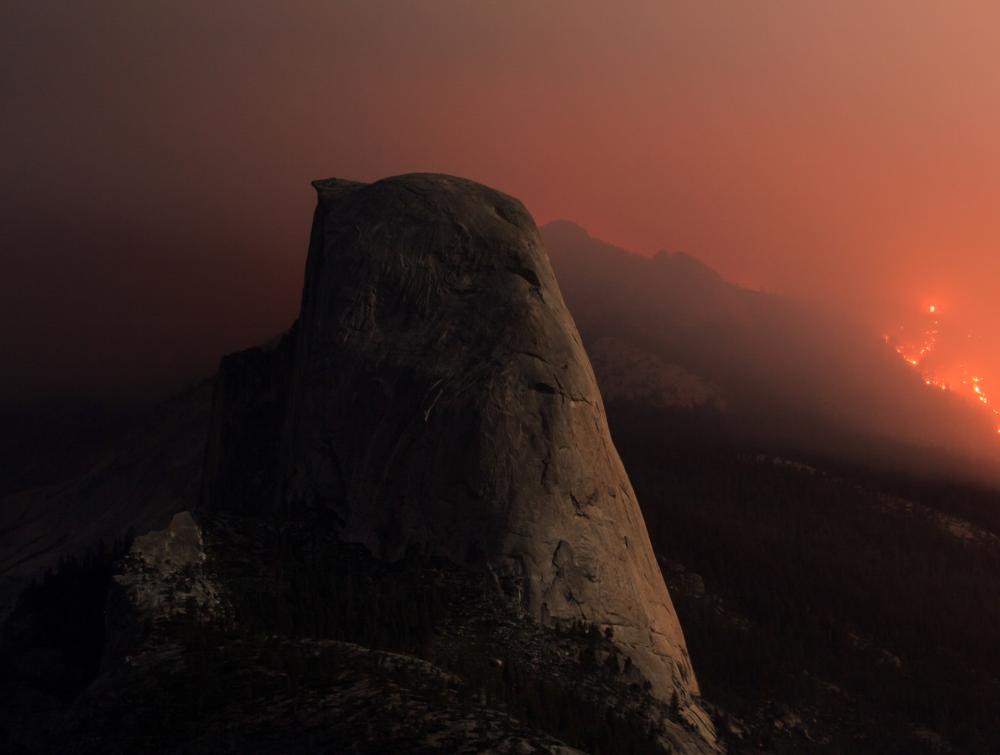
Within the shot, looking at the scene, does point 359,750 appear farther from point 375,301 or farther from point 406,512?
point 375,301

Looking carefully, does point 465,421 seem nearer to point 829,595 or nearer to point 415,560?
point 415,560

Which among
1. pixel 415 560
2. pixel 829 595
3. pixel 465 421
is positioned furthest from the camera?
pixel 829 595

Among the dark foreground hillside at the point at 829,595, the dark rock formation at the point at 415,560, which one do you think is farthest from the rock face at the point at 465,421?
the dark foreground hillside at the point at 829,595

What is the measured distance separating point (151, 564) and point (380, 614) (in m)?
7.29

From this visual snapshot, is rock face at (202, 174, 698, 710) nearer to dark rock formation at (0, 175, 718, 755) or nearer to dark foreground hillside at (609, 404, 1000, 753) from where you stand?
dark rock formation at (0, 175, 718, 755)

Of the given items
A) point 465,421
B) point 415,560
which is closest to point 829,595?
point 465,421

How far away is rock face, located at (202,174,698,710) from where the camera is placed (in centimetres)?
3909

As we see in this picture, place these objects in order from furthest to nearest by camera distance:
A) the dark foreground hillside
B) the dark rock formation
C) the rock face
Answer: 1. the dark foreground hillside
2. the rock face
3. the dark rock formation

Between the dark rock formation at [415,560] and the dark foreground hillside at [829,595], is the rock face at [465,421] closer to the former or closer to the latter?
the dark rock formation at [415,560]

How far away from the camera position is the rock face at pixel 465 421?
3909 centimetres

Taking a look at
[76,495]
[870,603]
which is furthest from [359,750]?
[76,495]

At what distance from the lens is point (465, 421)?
40.9 m

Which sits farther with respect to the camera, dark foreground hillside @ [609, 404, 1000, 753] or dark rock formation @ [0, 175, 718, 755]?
dark foreground hillside @ [609, 404, 1000, 753]

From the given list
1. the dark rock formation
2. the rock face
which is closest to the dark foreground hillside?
the rock face
